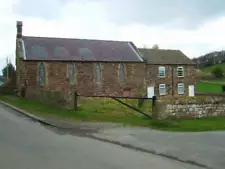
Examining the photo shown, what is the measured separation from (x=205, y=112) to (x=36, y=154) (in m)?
11.5

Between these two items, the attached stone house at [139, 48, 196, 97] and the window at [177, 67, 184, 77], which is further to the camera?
the window at [177, 67, 184, 77]

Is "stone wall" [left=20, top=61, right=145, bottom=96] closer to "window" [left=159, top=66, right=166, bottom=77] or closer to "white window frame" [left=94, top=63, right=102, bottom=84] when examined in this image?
"white window frame" [left=94, top=63, right=102, bottom=84]

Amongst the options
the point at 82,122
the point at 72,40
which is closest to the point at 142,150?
the point at 82,122

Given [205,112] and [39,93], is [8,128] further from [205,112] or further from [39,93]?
[39,93]

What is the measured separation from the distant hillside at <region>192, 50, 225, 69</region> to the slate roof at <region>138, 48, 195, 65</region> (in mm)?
66134

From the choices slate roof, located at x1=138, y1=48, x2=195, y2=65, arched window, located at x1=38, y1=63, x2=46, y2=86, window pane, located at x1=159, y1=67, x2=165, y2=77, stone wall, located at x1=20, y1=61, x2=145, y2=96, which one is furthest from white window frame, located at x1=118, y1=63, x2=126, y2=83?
arched window, located at x1=38, y1=63, x2=46, y2=86

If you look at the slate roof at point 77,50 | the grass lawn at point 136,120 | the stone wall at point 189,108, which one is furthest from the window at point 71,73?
the stone wall at point 189,108

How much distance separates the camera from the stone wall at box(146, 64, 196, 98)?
4753 centimetres

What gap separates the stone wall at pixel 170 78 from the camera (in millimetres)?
47531

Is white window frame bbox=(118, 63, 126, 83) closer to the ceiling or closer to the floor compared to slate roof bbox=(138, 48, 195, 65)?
closer to the floor

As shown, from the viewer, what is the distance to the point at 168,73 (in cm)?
4888

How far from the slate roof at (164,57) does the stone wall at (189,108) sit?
29403mm

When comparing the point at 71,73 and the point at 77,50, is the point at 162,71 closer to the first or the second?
the point at 77,50

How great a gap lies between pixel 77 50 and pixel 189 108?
29.4 metres
